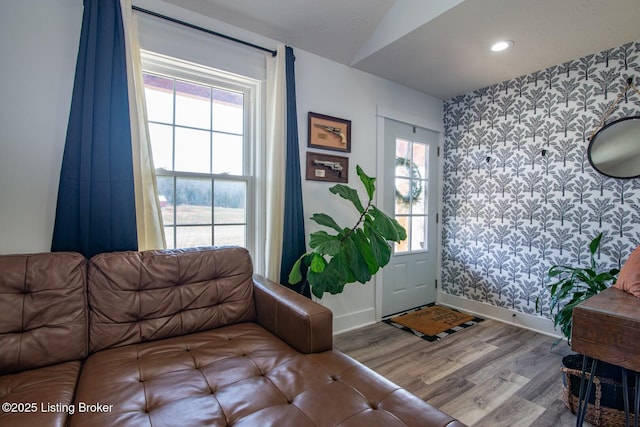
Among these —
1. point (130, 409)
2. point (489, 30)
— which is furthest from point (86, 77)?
point (489, 30)

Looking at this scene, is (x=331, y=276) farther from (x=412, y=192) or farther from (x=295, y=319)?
(x=412, y=192)

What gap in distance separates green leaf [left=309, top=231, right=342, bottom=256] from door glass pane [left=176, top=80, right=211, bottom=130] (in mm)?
1174

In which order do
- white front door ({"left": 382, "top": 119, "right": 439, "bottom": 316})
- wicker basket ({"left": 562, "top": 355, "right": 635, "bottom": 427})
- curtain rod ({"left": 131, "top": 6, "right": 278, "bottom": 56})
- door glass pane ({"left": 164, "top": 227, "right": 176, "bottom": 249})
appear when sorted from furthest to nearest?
1. white front door ({"left": 382, "top": 119, "right": 439, "bottom": 316})
2. door glass pane ({"left": 164, "top": 227, "right": 176, "bottom": 249})
3. curtain rod ({"left": 131, "top": 6, "right": 278, "bottom": 56})
4. wicker basket ({"left": 562, "top": 355, "right": 635, "bottom": 427})

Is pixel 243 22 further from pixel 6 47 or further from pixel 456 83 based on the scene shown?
pixel 456 83

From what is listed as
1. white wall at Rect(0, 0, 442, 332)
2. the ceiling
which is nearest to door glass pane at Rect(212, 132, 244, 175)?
white wall at Rect(0, 0, 442, 332)

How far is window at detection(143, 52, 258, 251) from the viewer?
2.10 meters

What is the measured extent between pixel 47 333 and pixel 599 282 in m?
3.20

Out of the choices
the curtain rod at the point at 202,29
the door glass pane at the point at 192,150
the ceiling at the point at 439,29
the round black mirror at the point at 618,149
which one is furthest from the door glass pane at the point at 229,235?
the round black mirror at the point at 618,149

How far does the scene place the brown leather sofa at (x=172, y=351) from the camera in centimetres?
103

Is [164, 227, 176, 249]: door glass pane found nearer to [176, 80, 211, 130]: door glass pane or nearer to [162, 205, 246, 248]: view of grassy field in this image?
[162, 205, 246, 248]: view of grassy field

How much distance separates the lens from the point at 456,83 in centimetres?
320

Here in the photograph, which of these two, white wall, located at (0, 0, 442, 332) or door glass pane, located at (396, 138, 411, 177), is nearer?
white wall, located at (0, 0, 442, 332)

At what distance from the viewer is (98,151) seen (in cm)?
174

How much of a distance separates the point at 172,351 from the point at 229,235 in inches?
40.4
